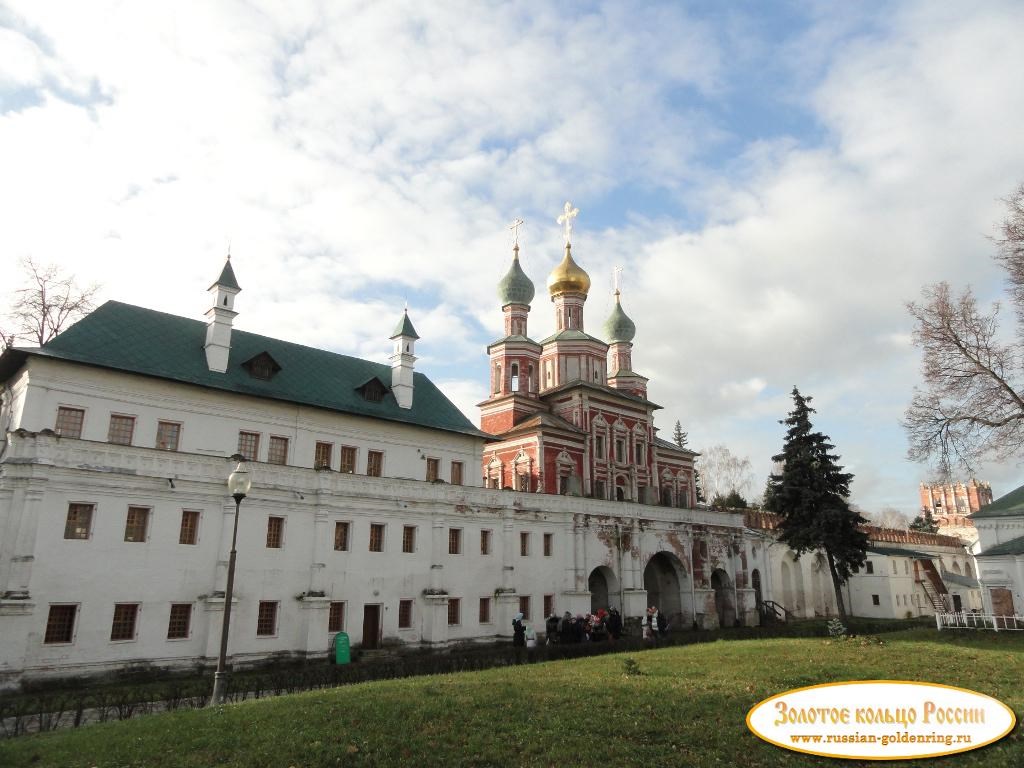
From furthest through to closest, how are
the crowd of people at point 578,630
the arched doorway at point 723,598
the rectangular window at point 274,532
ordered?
the arched doorway at point 723,598 → the crowd of people at point 578,630 → the rectangular window at point 274,532

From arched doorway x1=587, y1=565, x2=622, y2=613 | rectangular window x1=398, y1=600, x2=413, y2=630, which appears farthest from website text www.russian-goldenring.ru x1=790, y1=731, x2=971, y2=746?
arched doorway x1=587, y1=565, x2=622, y2=613

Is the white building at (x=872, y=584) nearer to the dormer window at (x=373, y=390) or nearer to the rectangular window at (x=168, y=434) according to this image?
the dormer window at (x=373, y=390)

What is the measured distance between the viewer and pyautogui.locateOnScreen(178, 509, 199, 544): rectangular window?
22.4m

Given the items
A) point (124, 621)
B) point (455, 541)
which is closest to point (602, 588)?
point (455, 541)

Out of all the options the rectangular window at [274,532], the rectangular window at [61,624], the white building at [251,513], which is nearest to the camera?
the rectangular window at [61,624]

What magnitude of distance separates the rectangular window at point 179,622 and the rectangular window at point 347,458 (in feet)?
28.3

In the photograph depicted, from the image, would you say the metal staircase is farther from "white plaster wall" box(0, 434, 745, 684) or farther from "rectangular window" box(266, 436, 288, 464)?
"rectangular window" box(266, 436, 288, 464)

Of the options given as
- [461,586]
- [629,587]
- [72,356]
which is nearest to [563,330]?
[629,587]

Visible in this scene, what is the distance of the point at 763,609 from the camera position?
4294cm

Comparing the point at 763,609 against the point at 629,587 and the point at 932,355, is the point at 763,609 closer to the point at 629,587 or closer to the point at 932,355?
the point at 629,587

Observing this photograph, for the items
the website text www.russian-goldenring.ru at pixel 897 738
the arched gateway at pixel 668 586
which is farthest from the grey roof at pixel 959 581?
the website text www.russian-goldenring.ru at pixel 897 738

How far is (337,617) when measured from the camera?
993 inches

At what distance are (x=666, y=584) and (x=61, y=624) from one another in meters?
29.3

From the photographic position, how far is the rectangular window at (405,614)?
26.9 meters
